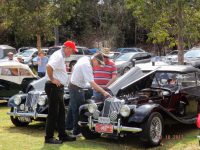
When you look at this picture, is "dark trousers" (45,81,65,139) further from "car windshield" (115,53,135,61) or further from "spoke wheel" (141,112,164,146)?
"car windshield" (115,53,135,61)

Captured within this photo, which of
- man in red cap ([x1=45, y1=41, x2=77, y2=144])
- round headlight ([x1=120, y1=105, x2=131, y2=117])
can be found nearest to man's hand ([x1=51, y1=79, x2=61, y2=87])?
man in red cap ([x1=45, y1=41, x2=77, y2=144])

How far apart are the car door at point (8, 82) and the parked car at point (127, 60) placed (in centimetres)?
1047

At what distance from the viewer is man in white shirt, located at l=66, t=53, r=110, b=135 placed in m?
8.30

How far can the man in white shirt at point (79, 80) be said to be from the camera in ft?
27.2

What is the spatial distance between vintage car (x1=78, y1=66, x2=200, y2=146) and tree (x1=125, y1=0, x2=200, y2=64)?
7682mm

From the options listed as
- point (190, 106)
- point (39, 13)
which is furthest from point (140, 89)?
point (39, 13)

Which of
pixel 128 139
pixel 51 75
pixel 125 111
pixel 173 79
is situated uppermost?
pixel 51 75

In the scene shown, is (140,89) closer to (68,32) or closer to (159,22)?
(159,22)

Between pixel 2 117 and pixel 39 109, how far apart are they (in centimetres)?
231

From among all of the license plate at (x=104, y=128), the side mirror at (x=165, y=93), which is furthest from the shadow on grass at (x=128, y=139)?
the side mirror at (x=165, y=93)

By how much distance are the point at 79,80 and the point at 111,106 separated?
3.27 feet

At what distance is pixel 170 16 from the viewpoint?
57.0 feet

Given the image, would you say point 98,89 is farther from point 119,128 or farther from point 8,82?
point 8,82

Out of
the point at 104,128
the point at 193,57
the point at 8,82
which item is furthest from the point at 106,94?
the point at 193,57
